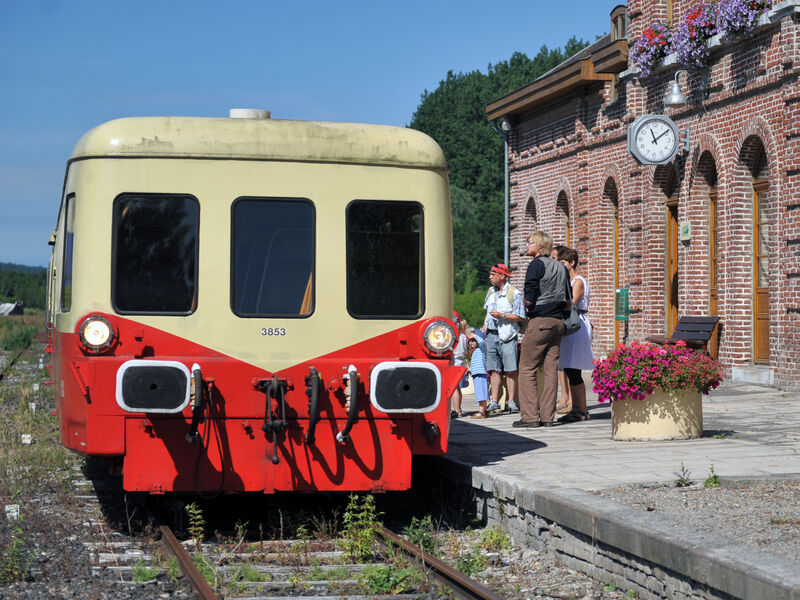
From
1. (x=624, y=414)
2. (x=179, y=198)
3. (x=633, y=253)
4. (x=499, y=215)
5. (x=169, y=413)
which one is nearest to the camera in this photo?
(x=169, y=413)

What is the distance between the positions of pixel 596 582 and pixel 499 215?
199ft

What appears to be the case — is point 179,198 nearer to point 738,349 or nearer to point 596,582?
point 596,582

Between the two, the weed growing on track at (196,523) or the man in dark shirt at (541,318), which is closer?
the weed growing on track at (196,523)

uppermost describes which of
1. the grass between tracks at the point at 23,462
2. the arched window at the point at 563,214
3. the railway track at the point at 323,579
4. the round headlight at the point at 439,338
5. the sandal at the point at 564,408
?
the arched window at the point at 563,214

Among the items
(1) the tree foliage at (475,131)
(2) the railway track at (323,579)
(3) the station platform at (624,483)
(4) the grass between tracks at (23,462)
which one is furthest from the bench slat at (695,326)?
(1) the tree foliage at (475,131)

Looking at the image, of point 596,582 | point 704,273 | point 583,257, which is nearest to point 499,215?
point 583,257

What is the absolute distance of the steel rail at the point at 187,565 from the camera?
630 centimetres

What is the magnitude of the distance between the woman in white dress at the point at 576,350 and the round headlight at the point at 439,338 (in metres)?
4.34

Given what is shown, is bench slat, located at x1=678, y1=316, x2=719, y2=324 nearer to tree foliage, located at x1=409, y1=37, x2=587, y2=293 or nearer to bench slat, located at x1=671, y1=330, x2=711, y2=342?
bench slat, located at x1=671, y1=330, x2=711, y2=342

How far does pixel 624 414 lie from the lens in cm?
1110

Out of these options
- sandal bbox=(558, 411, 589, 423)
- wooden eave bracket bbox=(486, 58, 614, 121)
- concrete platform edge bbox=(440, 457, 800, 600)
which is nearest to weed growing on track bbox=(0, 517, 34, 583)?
concrete platform edge bbox=(440, 457, 800, 600)

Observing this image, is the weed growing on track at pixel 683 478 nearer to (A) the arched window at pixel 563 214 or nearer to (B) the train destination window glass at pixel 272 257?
(B) the train destination window glass at pixel 272 257

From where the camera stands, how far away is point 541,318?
11930mm

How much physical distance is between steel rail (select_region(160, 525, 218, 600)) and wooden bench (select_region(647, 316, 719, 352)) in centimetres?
1022
